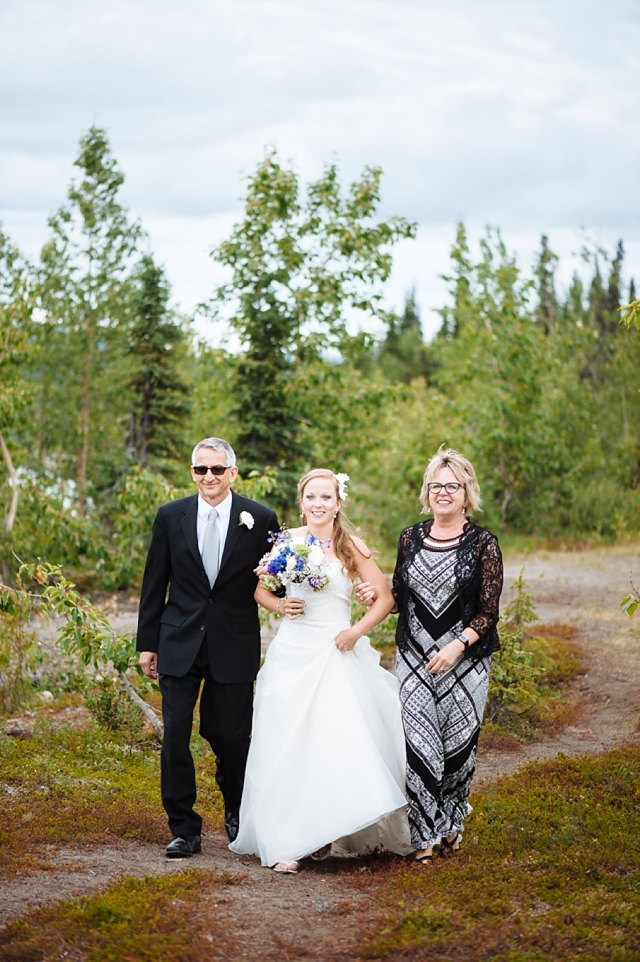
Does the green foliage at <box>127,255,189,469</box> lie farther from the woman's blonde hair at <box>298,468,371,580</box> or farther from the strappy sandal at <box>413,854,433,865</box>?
the strappy sandal at <box>413,854,433,865</box>

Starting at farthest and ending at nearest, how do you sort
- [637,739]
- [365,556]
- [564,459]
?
[564,459], [637,739], [365,556]

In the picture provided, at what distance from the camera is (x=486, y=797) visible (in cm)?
658

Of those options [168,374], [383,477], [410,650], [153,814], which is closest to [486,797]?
[410,650]

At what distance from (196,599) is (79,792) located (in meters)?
2.18

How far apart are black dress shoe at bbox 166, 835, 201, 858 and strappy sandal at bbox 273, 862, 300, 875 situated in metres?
0.55

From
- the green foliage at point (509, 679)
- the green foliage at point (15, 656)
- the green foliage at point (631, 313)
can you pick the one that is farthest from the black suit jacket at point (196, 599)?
the green foliage at point (509, 679)

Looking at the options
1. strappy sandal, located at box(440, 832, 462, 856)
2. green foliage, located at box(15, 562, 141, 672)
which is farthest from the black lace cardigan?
green foliage, located at box(15, 562, 141, 672)

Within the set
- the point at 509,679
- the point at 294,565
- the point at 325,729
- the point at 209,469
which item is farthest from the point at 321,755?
the point at 509,679

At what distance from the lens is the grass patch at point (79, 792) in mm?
5746

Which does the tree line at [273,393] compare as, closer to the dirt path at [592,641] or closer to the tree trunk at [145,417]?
the tree trunk at [145,417]

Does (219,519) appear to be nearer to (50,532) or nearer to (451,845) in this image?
(451,845)

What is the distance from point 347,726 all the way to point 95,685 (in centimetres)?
403

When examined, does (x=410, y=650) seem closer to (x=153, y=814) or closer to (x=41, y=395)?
(x=153, y=814)

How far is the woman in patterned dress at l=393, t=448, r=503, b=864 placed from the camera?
5.29 meters
